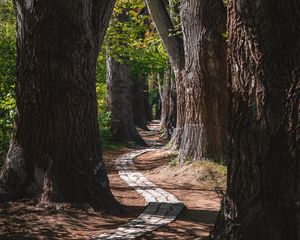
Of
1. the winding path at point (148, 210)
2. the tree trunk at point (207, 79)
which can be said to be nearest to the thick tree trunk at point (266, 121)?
the winding path at point (148, 210)

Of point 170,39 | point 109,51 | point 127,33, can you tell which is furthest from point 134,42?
point 170,39

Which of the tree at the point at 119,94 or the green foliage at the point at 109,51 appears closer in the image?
the green foliage at the point at 109,51

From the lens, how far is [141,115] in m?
29.4

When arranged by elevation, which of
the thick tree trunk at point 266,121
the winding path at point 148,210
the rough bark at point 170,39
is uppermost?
the rough bark at point 170,39

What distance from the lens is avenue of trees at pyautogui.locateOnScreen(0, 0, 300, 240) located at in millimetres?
4012

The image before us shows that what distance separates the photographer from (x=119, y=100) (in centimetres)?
1855

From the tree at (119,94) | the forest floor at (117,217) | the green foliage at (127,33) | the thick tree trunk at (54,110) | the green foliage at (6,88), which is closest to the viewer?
the forest floor at (117,217)

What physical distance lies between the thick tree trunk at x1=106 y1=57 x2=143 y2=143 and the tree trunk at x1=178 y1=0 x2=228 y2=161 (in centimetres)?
779

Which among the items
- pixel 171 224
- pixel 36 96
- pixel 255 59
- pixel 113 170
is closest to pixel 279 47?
pixel 255 59

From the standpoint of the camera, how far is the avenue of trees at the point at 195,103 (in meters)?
4.01

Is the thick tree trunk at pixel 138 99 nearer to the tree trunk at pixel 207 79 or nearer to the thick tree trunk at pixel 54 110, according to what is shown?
the tree trunk at pixel 207 79

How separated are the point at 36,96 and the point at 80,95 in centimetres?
63

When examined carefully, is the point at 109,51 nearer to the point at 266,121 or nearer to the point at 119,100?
the point at 119,100

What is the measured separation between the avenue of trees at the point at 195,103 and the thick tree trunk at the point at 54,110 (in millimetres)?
14
